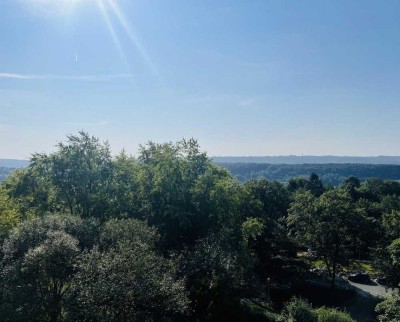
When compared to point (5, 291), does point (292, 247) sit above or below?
below

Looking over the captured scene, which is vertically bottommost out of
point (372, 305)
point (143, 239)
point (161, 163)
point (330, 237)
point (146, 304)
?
point (372, 305)

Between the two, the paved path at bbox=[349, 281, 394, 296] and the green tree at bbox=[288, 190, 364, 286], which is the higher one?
the green tree at bbox=[288, 190, 364, 286]

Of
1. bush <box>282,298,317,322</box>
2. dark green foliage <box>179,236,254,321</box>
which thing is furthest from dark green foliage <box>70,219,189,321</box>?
bush <box>282,298,317,322</box>

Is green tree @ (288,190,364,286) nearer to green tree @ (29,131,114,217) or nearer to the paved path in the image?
the paved path

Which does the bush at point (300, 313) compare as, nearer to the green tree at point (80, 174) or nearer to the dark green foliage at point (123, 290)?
the dark green foliage at point (123, 290)

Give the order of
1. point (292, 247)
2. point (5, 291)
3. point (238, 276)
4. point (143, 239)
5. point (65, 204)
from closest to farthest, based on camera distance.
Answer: point (5, 291) < point (143, 239) < point (238, 276) < point (65, 204) < point (292, 247)

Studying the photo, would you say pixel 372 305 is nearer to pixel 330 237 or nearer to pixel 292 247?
pixel 330 237

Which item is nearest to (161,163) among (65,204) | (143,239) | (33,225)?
(65,204)

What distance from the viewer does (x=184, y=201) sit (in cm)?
2862

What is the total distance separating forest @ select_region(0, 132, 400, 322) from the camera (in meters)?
15.2

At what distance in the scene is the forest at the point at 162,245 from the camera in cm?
1521

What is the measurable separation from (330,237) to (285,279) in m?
7.12

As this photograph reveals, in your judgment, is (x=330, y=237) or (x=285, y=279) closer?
(x=330, y=237)

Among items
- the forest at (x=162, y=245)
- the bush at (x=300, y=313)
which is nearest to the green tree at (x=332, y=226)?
the forest at (x=162, y=245)
